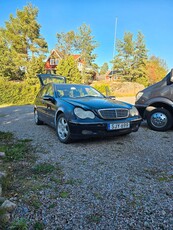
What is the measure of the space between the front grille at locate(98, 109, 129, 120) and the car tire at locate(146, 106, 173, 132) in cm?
172

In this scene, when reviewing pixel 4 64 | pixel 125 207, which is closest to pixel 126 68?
pixel 4 64

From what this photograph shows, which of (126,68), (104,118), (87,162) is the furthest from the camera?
(126,68)

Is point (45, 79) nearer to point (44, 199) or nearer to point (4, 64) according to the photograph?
point (44, 199)

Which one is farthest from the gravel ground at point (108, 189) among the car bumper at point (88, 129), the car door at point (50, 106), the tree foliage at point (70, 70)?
the tree foliage at point (70, 70)

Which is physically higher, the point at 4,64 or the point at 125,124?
the point at 4,64

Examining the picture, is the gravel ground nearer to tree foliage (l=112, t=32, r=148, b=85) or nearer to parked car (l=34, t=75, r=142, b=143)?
parked car (l=34, t=75, r=142, b=143)

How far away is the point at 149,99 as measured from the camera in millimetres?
5570

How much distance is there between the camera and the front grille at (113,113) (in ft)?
12.5

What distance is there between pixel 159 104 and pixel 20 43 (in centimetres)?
3050

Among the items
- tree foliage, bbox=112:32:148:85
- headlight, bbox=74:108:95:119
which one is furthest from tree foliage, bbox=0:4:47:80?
headlight, bbox=74:108:95:119

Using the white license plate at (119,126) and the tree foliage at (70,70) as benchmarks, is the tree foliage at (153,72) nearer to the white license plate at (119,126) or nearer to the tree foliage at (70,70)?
the tree foliage at (70,70)

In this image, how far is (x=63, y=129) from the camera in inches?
165

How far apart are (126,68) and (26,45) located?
18684mm

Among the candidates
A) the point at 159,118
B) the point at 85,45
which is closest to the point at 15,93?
the point at 159,118
